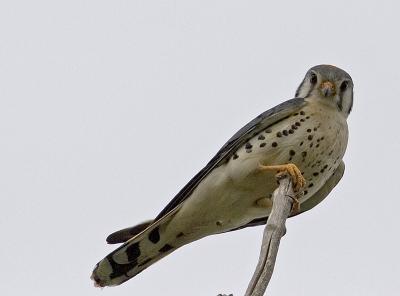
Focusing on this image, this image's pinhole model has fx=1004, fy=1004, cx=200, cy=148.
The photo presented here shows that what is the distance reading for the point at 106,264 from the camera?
704 centimetres

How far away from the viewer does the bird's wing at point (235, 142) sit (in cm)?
748

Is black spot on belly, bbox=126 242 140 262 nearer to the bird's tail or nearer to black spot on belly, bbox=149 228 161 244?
the bird's tail

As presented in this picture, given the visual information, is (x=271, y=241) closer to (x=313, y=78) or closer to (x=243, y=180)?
(x=243, y=180)

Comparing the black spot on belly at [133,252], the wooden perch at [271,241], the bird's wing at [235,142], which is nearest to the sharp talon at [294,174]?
the wooden perch at [271,241]

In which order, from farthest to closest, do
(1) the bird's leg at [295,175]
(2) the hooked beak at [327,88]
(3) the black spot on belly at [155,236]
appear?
(2) the hooked beak at [327,88] → (3) the black spot on belly at [155,236] → (1) the bird's leg at [295,175]

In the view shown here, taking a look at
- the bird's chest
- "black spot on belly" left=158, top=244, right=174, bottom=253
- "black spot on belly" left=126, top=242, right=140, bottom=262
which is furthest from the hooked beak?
"black spot on belly" left=126, top=242, right=140, bottom=262

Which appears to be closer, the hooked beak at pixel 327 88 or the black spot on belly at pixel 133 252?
the black spot on belly at pixel 133 252

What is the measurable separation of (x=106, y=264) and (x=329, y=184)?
6.57ft

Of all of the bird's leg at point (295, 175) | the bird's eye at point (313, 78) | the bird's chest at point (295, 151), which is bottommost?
the bird's leg at point (295, 175)

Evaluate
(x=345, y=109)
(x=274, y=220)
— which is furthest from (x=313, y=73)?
(x=274, y=220)

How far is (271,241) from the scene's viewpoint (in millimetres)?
5277

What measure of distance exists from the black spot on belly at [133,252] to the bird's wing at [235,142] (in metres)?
0.28

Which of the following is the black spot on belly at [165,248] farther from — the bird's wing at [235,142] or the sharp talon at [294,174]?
the sharp talon at [294,174]

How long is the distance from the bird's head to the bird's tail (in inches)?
60.9
